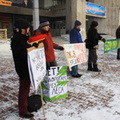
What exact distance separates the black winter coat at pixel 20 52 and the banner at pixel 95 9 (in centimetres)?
2053


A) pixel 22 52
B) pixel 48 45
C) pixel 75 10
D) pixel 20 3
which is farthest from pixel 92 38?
pixel 20 3

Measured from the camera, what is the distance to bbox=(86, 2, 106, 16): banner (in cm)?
2208

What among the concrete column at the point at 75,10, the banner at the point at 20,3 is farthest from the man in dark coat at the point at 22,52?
the concrete column at the point at 75,10

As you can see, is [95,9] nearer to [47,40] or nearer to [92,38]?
[92,38]

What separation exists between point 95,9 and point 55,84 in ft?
72.8

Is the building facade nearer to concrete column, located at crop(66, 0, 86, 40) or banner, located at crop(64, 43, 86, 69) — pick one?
concrete column, located at crop(66, 0, 86, 40)

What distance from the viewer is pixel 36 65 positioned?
2.94 m

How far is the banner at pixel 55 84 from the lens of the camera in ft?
11.7

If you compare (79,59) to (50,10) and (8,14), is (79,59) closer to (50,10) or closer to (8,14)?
(8,14)

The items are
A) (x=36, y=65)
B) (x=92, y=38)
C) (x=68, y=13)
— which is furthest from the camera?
(x=68, y=13)

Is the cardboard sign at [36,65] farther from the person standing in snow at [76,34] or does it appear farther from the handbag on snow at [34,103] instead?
the person standing in snow at [76,34]

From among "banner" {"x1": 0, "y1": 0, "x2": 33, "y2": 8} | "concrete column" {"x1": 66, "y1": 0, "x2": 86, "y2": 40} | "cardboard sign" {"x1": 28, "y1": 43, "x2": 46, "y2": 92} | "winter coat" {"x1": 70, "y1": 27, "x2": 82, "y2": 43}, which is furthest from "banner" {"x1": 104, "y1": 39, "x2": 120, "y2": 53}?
"banner" {"x1": 0, "y1": 0, "x2": 33, "y2": 8}

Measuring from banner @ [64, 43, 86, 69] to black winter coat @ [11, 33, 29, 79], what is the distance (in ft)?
6.56

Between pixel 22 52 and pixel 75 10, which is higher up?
pixel 75 10
